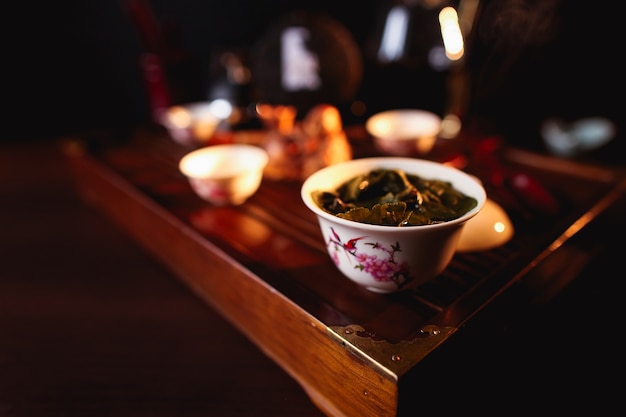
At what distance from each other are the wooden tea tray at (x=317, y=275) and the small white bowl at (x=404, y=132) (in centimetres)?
30

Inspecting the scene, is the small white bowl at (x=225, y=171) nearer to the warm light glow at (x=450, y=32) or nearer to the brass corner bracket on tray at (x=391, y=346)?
the brass corner bracket on tray at (x=391, y=346)

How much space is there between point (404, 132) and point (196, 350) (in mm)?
1058

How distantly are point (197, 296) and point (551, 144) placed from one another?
5.83ft

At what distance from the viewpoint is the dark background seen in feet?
6.70

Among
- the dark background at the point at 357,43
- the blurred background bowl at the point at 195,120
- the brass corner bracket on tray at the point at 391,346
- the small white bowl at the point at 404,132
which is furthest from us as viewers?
the dark background at the point at 357,43

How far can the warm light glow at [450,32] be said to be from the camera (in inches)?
72.1

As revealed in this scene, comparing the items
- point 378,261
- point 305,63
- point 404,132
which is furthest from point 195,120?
point 378,261

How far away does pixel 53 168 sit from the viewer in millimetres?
2131

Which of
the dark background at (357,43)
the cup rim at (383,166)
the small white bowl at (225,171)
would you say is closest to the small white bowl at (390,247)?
the cup rim at (383,166)

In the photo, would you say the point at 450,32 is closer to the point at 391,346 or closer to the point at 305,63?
the point at 305,63

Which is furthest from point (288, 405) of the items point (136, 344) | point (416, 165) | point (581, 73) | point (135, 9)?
point (581, 73)

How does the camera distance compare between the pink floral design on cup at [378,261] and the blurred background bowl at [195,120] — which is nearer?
the pink floral design on cup at [378,261]

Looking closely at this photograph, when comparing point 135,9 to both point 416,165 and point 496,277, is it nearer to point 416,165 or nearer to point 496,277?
point 416,165

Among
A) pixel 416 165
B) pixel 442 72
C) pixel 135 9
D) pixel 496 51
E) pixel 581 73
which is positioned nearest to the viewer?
pixel 416 165
